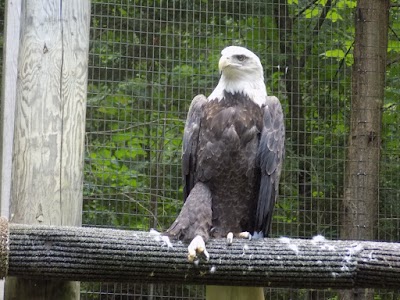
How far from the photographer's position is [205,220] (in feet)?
12.7

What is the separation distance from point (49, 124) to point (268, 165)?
1.30 metres

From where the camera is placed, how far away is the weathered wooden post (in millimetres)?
3318

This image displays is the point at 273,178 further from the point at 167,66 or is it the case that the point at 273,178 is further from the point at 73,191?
the point at 167,66

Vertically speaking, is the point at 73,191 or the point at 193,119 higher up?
the point at 193,119

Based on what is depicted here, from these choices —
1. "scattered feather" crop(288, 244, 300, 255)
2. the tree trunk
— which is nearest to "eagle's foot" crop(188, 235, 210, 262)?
"scattered feather" crop(288, 244, 300, 255)

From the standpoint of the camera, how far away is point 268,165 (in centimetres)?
422

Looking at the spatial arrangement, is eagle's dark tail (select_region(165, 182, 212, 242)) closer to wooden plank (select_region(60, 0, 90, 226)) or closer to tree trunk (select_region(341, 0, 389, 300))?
wooden plank (select_region(60, 0, 90, 226))

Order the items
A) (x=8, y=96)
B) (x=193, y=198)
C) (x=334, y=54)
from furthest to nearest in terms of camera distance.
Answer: (x=334, y=54), (x=193, y=198), (x=8, y=96)

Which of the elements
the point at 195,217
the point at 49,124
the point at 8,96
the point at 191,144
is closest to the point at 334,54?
the point at 191,144

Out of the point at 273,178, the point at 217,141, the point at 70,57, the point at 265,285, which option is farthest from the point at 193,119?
the point at 265,285

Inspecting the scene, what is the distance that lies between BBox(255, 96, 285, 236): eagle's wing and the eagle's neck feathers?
15 centimetres

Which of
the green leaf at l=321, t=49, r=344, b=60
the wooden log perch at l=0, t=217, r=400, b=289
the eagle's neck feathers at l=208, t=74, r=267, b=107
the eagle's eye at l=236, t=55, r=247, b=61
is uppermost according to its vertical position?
the green leaf at l=321, t=49, r=344, b=60

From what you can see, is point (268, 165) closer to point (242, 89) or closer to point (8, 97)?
point (242, 89)

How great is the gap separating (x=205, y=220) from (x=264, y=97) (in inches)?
35.6
